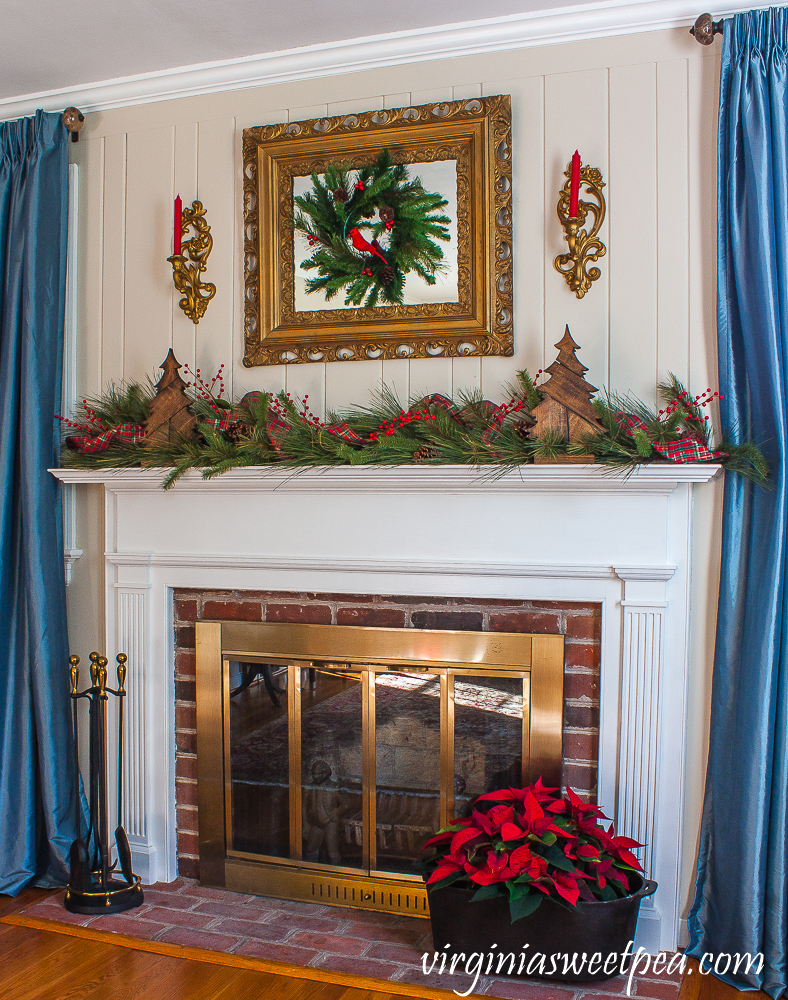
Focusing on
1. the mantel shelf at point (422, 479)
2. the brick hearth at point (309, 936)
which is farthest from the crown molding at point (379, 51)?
the brick hearth at point (309, 936)

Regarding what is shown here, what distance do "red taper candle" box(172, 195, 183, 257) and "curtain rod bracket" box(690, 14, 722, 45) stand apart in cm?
144

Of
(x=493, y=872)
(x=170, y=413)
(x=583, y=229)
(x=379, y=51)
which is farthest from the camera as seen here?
(x=170, y=413)

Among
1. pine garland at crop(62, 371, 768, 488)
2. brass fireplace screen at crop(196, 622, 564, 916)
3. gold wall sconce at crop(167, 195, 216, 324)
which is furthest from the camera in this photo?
gold wall sconce at crop(167, 195, 216, 324)

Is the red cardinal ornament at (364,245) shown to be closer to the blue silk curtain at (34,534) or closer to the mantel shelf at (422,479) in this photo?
the mantel shelf at (422,479)

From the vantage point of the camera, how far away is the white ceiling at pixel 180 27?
2.08m

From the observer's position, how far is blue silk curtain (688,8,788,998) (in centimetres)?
192

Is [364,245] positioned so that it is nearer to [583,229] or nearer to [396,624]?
[583,229]

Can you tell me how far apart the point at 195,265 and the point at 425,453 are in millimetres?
954

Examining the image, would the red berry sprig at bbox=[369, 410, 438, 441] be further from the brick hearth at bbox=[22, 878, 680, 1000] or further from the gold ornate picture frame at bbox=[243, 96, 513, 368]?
the brick hearth at bbox=[22, 878, 680, 1000]

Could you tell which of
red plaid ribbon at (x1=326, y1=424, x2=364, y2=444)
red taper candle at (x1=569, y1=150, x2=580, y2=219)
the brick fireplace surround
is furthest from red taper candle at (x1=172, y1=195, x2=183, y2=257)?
red taper candle at (x1=569, y1=150, x2=580, y2=219)

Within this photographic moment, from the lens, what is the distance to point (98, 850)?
7.55 feet

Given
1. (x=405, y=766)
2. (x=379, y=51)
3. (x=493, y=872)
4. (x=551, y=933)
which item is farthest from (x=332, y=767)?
(x=379, y=51)

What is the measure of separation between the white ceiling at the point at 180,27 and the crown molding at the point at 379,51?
0.07ft

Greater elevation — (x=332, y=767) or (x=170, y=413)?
(x=170, y=413)
